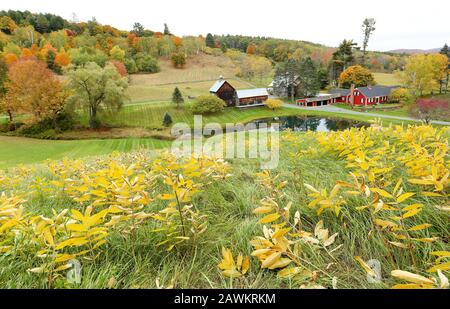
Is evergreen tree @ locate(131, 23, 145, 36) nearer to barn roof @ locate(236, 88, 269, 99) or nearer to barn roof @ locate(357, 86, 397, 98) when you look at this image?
barn roof @ locate(236, 88, 269, 99)

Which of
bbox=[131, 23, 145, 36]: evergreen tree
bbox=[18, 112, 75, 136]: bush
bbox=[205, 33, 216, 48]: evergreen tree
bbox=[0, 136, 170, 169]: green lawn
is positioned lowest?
bbox=[0, 136, 170, 169]: green lawn

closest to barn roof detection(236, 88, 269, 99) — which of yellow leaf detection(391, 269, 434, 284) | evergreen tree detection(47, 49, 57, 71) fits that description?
evergreen tree detection(47, 49, 57, 71)

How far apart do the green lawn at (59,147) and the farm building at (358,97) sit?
24431 mm

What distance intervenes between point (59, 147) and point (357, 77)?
40.4 metres

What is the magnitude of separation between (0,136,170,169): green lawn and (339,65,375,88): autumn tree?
3288cm

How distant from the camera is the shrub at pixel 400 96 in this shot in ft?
97.8

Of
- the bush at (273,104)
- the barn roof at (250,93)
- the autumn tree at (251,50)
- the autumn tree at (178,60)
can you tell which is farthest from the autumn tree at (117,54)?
the autumn tree at (251,50)

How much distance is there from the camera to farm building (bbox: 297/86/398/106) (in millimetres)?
32562

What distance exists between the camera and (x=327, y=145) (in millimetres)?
2613

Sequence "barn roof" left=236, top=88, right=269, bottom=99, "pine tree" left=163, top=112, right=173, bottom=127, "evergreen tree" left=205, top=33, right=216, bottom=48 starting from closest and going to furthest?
"pine tree" left=163, top=112, right=173, bottom=127, "barn roof" left=236, top=88, right=269, bottom=99, "evergreen tree" left=205, top=33, right=216, bottom=48

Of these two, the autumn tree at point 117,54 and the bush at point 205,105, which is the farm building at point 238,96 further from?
the autumn tree at point 117,54

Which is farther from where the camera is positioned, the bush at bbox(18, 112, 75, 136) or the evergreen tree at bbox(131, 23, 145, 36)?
the evergreen tree at bbox(131, 23, 145, 36)

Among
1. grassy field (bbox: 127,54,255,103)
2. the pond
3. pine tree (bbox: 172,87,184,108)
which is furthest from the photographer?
grassy field (bbox: 127,54,255,103)
